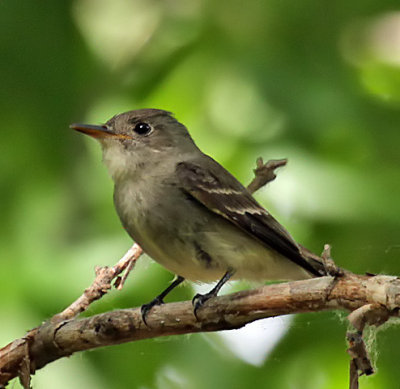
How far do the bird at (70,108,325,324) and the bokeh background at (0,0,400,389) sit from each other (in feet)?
0.44

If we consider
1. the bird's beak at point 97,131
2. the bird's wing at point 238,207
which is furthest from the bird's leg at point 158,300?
the bird's beak at point 97,131

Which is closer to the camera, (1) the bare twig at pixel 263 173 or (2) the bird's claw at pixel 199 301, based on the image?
(2) the bird's claw at pixel 199 301

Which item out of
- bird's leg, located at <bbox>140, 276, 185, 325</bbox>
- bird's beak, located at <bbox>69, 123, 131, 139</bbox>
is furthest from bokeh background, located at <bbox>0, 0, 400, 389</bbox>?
bird's beak, located at <bbox>69, 123, 131, 139</bbox>

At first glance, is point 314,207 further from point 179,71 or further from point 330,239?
point 179,71

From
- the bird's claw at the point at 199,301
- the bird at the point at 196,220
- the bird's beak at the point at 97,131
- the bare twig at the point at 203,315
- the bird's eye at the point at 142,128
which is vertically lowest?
the bare twig at the point at 203,315

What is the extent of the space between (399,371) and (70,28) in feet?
8.04

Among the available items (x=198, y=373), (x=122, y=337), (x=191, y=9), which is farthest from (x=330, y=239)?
(x=191, y=9)

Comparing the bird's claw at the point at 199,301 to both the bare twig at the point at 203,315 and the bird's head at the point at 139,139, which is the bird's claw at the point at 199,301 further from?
the bird's head at the point at 139,139

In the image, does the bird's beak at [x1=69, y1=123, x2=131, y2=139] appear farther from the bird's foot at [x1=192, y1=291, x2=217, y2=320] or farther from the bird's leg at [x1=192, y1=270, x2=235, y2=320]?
the bird's foot at [x1=192, y1=291, x2=217, y2=320]

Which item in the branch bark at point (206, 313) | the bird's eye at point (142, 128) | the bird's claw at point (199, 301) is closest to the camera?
the branch bark at point (206, 313)

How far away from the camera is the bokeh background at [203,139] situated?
143 inches

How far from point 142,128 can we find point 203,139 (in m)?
0.33

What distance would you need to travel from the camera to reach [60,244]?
3.91m

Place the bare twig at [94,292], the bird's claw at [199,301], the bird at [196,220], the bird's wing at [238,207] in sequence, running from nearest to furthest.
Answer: the bird's claw at [199,301], the bare twig at [94,292], the bird at [196,220], the bird's wing at [238,207]
